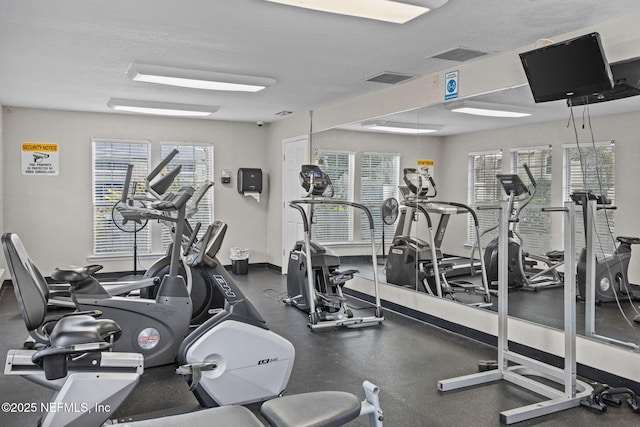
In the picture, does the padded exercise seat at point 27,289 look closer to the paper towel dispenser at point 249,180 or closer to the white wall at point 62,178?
the white wall at point 62,178

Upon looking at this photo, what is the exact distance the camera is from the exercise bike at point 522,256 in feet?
13.9

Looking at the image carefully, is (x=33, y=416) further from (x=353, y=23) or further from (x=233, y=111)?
(x=233, y=111)

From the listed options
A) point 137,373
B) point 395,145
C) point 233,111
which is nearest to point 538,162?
point 395,145

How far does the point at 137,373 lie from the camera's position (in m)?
2.20

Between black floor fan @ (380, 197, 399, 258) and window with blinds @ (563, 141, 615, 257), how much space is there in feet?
7.66

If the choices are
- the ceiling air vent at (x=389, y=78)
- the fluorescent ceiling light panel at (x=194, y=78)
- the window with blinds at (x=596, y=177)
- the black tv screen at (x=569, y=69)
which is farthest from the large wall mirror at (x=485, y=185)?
the fluorescent ceiling light panel at (x=194, y=78)

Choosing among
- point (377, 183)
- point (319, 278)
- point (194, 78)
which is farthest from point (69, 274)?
point (377, 183)

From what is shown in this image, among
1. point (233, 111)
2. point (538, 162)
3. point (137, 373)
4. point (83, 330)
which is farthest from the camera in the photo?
point (233, 111)

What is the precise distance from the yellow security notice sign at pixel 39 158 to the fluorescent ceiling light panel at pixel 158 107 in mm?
1322

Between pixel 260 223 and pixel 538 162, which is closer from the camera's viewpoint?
pixel 538 162

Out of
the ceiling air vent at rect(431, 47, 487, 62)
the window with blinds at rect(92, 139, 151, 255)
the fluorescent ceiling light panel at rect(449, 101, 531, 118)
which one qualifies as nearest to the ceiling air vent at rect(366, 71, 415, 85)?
the fluorescent ceiling light panel at rect(449, 101, 531, 118)

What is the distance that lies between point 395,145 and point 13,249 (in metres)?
4.01

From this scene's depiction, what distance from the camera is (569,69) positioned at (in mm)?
3203

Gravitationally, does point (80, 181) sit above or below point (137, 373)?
above
